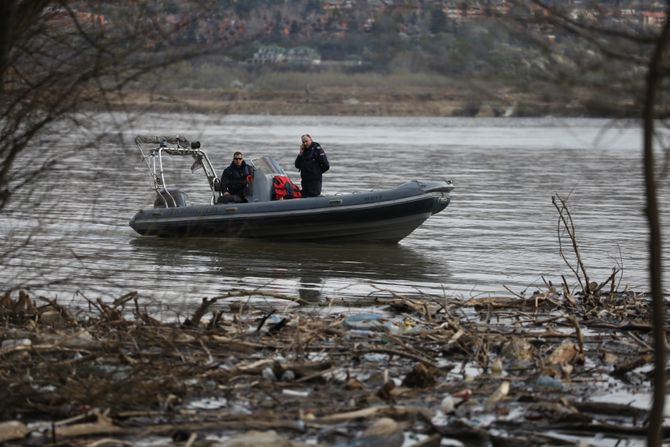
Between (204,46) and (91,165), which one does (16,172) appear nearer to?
(91,165)

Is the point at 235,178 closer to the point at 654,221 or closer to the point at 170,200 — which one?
the point at 170,200

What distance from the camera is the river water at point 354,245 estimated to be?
21.4 feet

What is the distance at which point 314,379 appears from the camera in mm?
6809

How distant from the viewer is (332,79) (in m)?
87.9

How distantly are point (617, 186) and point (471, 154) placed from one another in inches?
548

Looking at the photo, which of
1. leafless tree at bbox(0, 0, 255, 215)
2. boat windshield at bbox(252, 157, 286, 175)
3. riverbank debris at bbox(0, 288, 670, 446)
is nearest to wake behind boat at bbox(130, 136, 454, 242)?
boat windshield at bbox(252, 157, 286, 175)

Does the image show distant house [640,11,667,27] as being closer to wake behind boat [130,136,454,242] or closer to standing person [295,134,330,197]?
wake behind boat [130,136,454,242]

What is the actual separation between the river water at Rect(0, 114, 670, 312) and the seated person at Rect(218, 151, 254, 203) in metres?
0.63

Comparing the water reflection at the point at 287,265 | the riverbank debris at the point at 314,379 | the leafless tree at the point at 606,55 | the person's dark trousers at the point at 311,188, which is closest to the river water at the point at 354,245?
the water reflection at the point at 287,265

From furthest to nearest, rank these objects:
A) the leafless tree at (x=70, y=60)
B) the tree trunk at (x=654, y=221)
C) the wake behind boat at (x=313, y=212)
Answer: the wake behind boat at (x=313, y=212) → the leafless tree at (x=70, y=60) → the tree trunk at (x=654, y=221)

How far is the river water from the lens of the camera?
6.53 meters

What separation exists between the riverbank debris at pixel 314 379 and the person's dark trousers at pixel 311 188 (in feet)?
24.1

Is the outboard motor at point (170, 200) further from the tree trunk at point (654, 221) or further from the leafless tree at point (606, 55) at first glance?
the leafless tree at point (606, 55)

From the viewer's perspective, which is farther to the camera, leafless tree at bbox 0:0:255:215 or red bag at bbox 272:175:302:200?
red bag at bbox 272:175:302:200
